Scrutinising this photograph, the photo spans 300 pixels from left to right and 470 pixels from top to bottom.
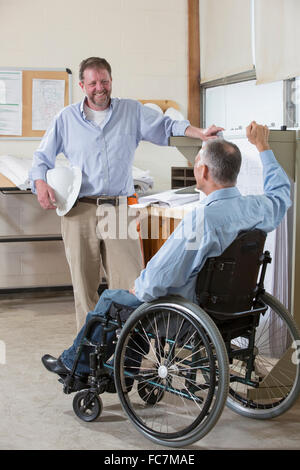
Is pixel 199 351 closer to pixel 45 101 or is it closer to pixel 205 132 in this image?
pixel 205 132

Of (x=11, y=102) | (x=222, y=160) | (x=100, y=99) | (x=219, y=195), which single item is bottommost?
(x=219, y=195)

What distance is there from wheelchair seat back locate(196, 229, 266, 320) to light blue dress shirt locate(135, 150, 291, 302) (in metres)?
0.03

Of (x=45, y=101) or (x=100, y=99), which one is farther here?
(x=45, y=101)

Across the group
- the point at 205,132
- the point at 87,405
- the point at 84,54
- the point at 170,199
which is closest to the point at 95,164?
the point at 170,199

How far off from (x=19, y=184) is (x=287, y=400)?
260 cm

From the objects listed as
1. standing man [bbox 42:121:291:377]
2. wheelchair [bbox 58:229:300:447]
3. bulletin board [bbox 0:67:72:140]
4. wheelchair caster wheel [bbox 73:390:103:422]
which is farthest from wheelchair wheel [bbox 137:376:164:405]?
bulletin board [bbox 0:67:72:140]

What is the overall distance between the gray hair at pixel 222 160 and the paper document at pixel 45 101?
2.94m

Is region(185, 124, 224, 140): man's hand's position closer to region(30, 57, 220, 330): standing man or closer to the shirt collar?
region(30, 57, 220, 330): standing man

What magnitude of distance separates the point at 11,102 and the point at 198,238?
3.18 meters

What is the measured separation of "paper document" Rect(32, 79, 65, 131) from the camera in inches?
191

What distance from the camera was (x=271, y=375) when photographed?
2.65m

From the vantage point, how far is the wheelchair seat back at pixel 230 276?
2.08 m

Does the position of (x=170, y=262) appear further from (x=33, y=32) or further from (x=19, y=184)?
(x=33, y=32)

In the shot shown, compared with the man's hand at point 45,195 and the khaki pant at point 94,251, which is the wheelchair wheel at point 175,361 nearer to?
the khaki pant at point 94,251
